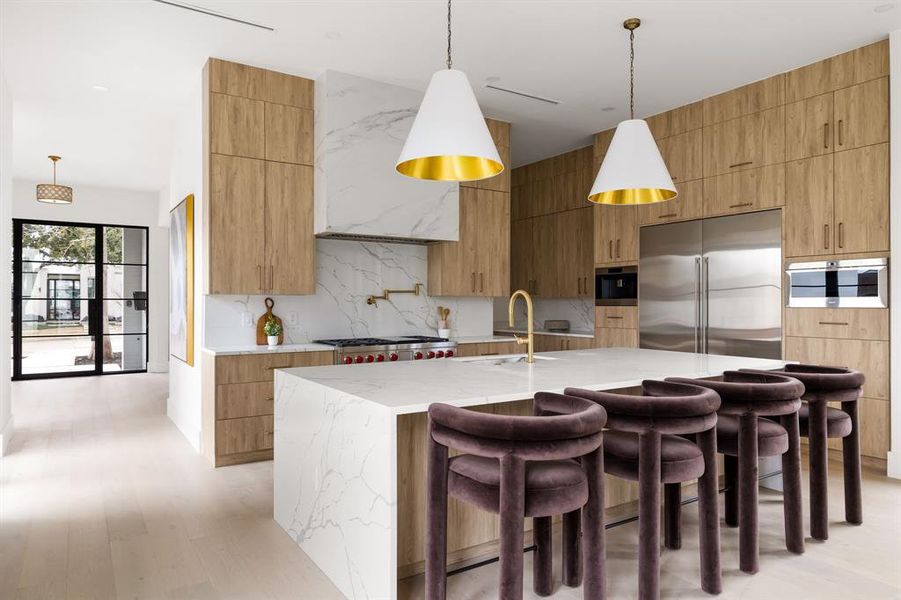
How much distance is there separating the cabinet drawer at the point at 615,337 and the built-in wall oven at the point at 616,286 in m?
0.25

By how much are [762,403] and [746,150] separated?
9.41ft

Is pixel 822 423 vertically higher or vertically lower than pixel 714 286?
lower

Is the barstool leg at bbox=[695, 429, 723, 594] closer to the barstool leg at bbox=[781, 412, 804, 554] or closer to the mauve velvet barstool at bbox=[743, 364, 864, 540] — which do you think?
the barstool leg at bbox=[781, 412, 804, 554]

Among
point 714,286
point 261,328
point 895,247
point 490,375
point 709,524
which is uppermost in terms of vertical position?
point 895,247

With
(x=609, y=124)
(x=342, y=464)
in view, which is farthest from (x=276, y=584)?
(x=609, y=124)

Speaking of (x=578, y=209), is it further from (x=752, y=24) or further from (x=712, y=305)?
(x=752, y=24)

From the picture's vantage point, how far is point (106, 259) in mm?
8695

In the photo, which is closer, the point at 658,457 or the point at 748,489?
the point at 658,457

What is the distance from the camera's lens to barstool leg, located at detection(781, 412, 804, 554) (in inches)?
96.8

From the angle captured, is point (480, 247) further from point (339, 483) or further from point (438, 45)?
point (339, 483)

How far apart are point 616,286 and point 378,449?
4037 millimetres

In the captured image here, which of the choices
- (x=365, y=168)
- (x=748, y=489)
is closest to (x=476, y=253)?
(x=365, y=168)

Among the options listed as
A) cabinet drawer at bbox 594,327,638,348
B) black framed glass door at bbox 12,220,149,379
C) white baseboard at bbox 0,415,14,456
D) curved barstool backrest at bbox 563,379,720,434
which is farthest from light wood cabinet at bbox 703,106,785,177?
black framed glass door at bbox 12,220,149,379

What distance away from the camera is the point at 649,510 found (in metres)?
1.97
